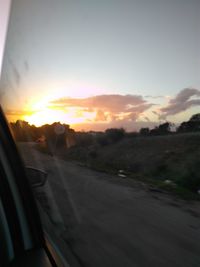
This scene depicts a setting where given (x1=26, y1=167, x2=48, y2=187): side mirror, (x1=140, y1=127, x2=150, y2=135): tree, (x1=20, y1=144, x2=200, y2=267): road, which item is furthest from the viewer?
(x1=26, y1=167, x2=48, y2=187): side mirror

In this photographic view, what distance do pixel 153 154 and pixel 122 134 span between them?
20 cm

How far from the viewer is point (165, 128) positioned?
1.34 metres

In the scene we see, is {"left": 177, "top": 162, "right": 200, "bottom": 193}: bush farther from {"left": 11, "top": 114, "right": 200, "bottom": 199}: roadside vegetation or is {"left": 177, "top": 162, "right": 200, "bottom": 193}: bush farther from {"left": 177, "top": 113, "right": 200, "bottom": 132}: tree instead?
{"left": 177, "top": 113, "right": 200, "bottom": 132}: tree

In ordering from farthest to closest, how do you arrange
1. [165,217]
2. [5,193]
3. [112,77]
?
[5,193], [112,77], [165,217]

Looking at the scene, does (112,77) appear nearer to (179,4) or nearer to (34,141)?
(179,4)

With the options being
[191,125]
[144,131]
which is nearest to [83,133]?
[144,131]

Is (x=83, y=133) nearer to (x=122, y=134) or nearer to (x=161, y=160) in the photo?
(x=122, y=134)

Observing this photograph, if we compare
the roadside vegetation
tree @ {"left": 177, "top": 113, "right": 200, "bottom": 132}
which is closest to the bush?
the roadside vegetation

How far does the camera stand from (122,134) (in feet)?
5.12

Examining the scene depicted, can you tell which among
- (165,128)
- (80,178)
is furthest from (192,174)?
(80,178)

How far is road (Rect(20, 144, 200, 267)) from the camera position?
1.32 m

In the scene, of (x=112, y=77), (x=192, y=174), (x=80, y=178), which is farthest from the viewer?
(x=80, y=178)

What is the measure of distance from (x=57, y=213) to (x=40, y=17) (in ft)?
4.13

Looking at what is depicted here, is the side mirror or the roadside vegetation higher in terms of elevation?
the roadside vegetation
